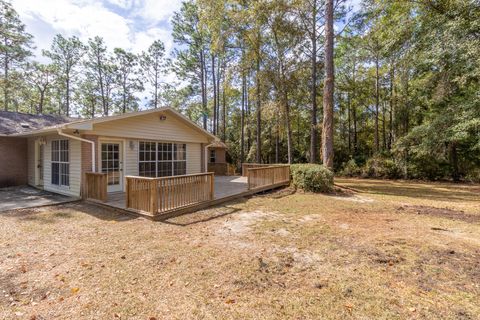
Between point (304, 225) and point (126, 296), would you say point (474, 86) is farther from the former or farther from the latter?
point (126, 296)

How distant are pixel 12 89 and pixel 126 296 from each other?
88.3ft

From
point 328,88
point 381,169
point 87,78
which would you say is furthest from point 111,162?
point 87,78

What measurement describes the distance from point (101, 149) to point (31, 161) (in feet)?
16.7

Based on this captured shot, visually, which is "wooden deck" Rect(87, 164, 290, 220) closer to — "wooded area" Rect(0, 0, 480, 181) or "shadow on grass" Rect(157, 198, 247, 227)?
"shadow on grass" Rect(157, 198, 247, 227)

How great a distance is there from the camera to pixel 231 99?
26375 mm

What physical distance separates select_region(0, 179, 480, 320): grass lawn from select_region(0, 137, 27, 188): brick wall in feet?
19.2

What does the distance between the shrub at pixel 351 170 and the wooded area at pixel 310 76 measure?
8 cm

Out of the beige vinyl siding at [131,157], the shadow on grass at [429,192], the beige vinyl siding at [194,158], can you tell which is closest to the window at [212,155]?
the beige vinyl siding at [194,158]

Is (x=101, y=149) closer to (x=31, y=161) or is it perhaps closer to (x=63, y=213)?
(x=63, y=213)

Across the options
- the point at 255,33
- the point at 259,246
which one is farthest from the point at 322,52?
the point at 259,246

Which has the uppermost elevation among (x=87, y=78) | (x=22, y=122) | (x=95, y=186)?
(x=87, y=78)

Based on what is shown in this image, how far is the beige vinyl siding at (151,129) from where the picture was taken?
318 inches

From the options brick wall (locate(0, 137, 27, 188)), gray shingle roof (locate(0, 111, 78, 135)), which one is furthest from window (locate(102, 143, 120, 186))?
brick wall (locate(0, 137, 27, 188))

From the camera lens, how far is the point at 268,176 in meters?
10.3
